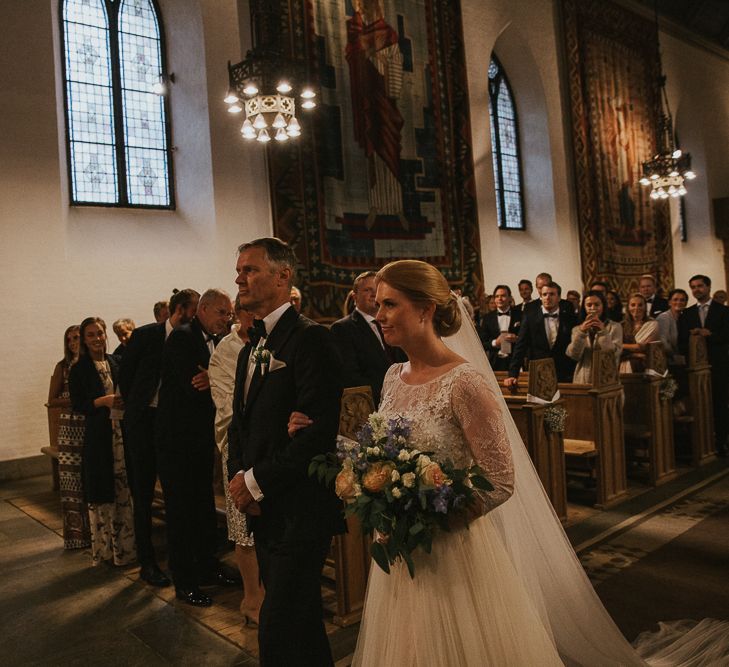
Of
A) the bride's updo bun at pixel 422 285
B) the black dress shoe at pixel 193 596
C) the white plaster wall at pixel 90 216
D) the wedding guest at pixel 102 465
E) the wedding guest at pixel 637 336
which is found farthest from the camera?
the white plaster wall at pixel 90 216

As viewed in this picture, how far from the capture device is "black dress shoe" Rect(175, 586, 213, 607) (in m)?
4.03

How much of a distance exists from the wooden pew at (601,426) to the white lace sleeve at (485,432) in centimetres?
377

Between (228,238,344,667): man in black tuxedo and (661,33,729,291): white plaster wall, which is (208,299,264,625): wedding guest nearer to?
(228,238,344,667): man in black tuxedo

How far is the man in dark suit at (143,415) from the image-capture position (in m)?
4.45

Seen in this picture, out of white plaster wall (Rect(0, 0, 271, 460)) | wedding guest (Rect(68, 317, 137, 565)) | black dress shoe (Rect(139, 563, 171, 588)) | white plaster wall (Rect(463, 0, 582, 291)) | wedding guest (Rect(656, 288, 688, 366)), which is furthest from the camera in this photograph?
white plaster wall (Rect(463, 0, 582, 291))

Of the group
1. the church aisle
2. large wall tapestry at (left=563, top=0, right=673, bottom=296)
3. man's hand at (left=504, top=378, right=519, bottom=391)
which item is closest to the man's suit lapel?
the church aisle

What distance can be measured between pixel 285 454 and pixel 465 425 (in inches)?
25.1

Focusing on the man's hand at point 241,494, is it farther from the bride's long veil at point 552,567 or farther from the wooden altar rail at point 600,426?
the wooden altar rail at point 600,426

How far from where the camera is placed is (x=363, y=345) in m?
4.50

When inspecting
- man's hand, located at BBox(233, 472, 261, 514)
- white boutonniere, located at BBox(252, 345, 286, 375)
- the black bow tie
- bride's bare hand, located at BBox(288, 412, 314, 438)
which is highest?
the black bow tie

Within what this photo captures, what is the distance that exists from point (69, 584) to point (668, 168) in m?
11.7

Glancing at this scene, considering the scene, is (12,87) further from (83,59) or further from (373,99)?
(373,99)

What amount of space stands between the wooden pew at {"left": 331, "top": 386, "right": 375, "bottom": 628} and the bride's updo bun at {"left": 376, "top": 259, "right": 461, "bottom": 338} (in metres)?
1.59

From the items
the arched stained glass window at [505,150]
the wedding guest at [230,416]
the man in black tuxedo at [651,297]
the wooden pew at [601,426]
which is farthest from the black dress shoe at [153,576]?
the arched stained glass window at [505,150]
